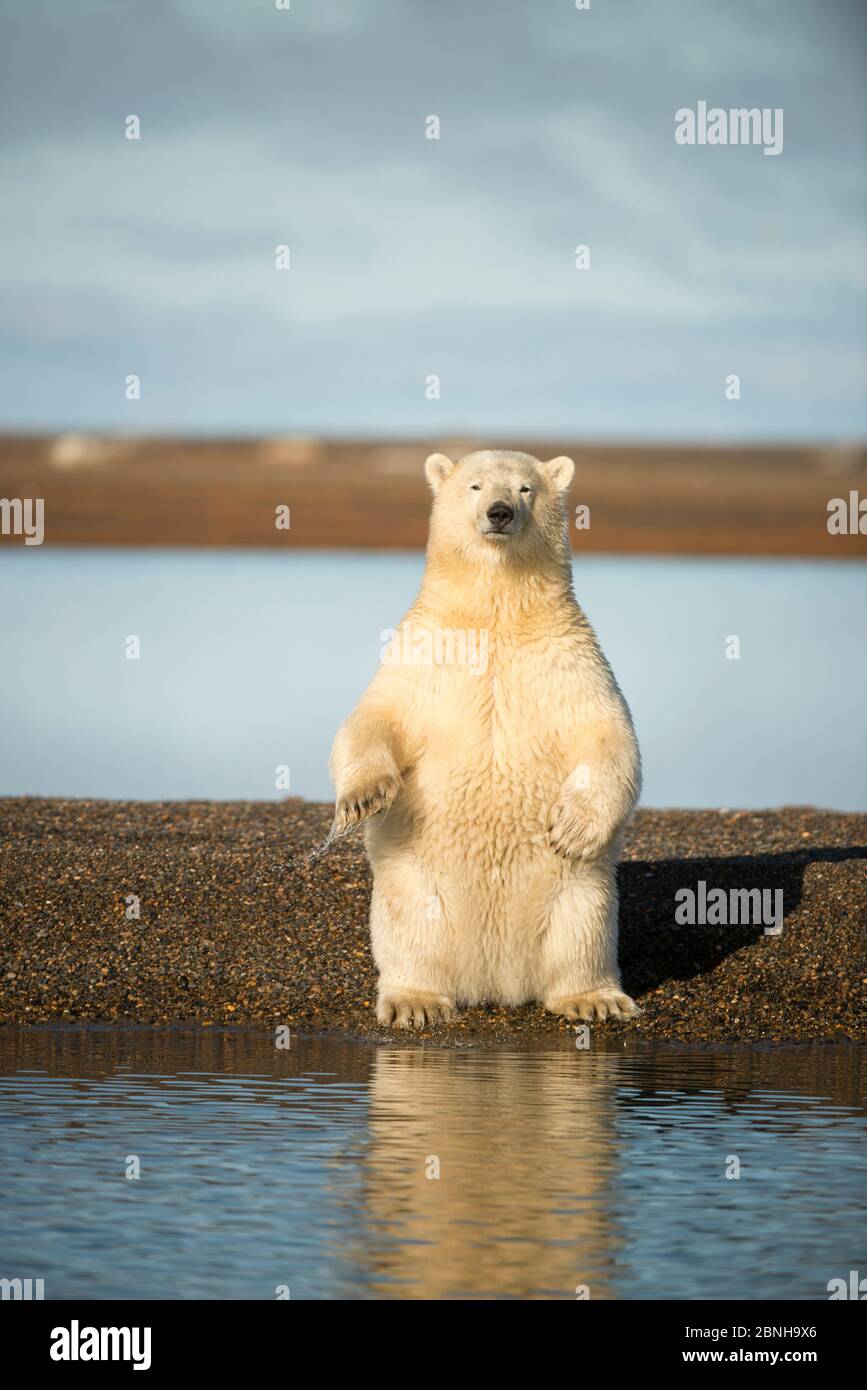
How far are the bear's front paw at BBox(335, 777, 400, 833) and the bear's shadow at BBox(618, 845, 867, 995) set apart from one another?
1.76 m

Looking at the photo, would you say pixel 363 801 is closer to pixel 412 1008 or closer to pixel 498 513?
pixel 412 1008

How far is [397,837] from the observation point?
920 cm

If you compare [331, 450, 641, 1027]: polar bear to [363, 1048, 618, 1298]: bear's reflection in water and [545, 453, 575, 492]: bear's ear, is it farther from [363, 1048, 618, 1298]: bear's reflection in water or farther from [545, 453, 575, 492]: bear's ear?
[363, 1048, 618, 1298]: bear's reflection in water

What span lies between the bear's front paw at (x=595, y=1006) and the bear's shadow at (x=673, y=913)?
504mm

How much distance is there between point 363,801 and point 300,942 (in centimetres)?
154

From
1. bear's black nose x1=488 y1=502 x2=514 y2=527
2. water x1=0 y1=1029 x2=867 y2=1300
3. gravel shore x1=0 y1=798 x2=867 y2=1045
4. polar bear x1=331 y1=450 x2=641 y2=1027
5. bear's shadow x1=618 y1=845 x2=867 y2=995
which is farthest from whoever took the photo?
bear's shadow x1=618 y1=845 x2=867 y2=995

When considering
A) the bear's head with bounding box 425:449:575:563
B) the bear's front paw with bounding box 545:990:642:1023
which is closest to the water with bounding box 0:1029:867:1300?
the bear's front paw with bounding box 545:990:642:1023

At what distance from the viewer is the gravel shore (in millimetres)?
9156

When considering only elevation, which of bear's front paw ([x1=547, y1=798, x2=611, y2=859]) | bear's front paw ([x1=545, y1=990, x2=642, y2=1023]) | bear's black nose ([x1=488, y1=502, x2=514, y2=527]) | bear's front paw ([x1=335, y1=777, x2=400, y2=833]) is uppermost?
bear's black nose ([x1=488, y1=502, x2=514, y2=527])

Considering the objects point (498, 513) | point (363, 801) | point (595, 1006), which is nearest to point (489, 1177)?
point (363, 801)

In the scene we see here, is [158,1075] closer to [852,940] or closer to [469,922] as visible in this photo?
[469,922]

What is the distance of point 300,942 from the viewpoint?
10055 millimetres

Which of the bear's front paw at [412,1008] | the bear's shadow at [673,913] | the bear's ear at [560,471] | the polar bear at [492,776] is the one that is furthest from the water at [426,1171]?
the bear's ear at [560,471]

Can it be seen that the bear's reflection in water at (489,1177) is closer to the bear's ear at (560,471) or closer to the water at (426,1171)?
the water at (426,1171)
